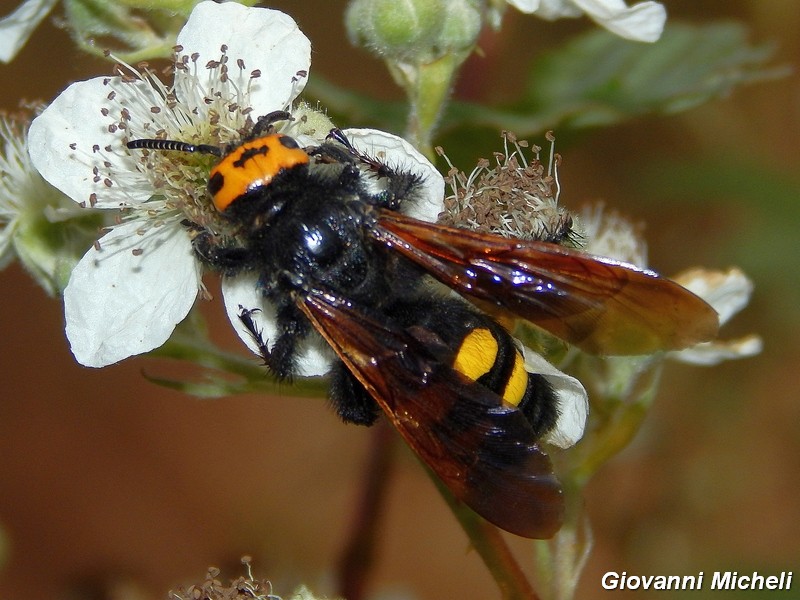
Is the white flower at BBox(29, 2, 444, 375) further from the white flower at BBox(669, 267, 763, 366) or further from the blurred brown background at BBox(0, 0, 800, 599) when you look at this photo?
the blurred brown background at BBox(0, 0, 800, 599)

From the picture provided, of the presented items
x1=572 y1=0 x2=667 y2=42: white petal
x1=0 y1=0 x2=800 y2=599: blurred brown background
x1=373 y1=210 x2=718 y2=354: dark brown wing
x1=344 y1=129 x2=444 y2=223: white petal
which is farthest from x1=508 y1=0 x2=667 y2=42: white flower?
x1=0 y1=0 x2=800 y2=599: blurred brown background

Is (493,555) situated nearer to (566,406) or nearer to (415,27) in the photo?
(566,406)

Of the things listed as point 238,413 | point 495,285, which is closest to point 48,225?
point 495,285

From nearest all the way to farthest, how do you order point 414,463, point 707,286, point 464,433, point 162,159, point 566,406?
point 464,433, point 566,406, point 162,159, point 707,286, point 414,463

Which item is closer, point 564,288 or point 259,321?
point 564,288

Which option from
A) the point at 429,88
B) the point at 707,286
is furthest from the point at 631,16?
the point at 707,286
